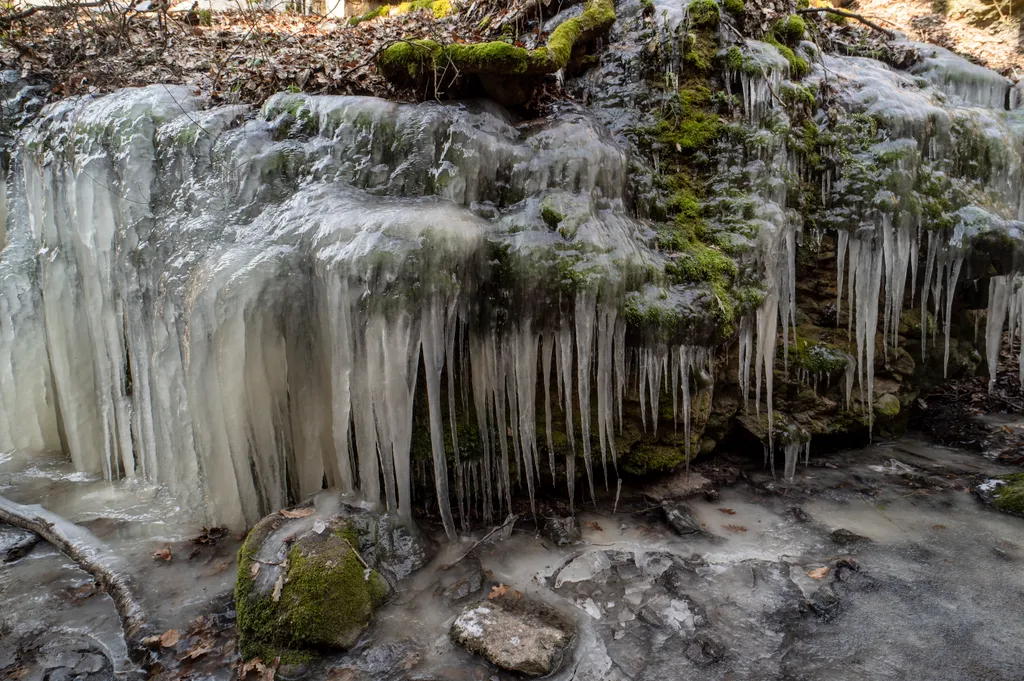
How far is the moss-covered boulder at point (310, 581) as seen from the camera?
288 centimetres

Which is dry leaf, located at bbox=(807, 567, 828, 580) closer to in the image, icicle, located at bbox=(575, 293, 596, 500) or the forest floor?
icicle, located at bbox=(575, 293, 596, 500)

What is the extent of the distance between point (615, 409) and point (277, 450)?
8.04ft

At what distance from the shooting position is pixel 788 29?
5598 mm

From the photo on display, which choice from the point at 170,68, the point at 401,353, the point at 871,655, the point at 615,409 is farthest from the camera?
the point at 170,68

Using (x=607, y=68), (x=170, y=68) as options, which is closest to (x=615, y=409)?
(x=607, y=68)

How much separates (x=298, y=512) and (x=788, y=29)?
20.2 ft

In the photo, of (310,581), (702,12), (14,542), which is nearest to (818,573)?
(310,581)

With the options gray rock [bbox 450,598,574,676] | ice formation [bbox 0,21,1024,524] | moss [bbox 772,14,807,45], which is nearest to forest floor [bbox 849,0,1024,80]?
moss [bbox 772,14,807,45]

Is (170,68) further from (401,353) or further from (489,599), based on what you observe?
(489,599)

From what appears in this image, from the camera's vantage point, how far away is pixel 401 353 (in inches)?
141

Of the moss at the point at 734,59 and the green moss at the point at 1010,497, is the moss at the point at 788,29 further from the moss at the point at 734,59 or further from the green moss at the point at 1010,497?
the green moss at the point at 1010,497

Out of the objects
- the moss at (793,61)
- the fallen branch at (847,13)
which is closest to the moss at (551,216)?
the moss at (793,61)

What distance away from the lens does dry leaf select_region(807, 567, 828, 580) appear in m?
3.48

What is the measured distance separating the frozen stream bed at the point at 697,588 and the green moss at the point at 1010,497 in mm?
147
